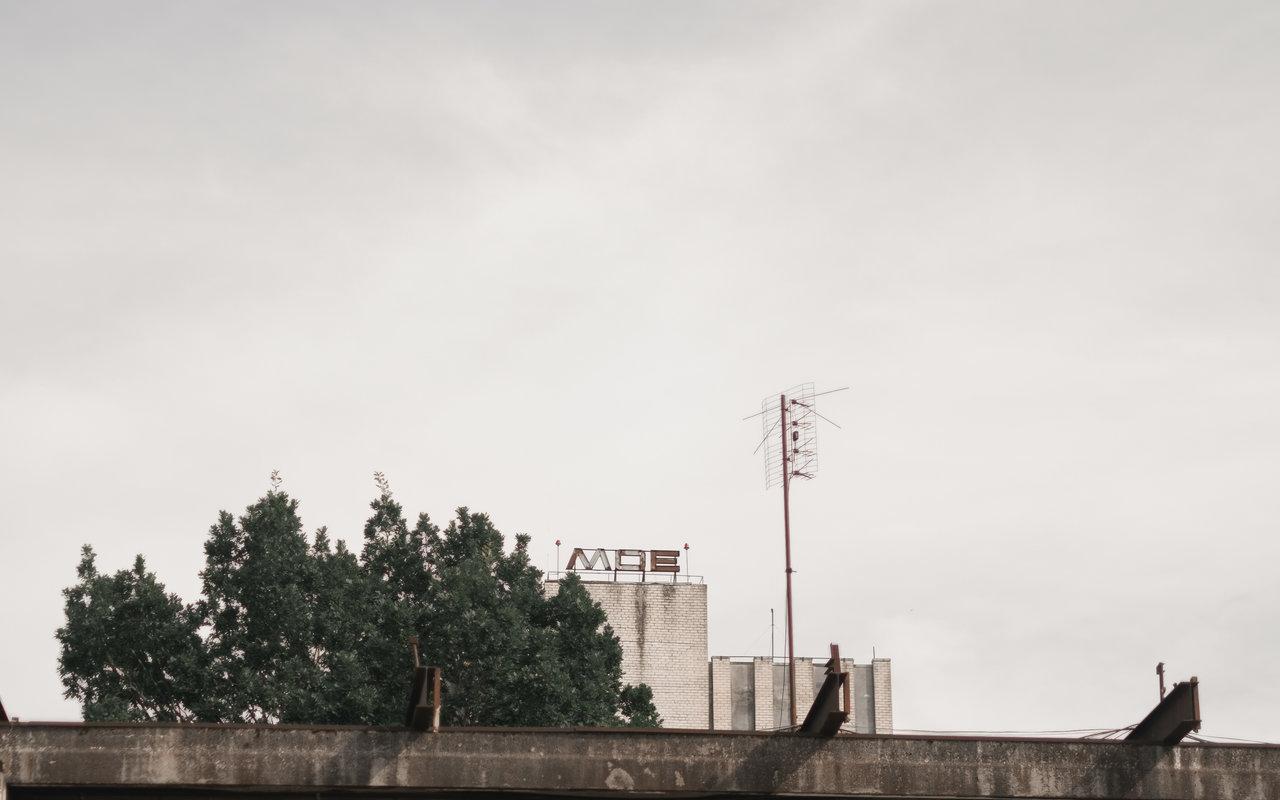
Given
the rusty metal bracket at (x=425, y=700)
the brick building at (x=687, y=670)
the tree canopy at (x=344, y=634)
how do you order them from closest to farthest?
the rusty metal bracket at (x=425, y=700) < the tree canopy at (x=344, y=634) < the brick building at (x=687, y=670)

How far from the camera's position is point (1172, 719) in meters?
19.6

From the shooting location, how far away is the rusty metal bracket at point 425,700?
62.2 ft

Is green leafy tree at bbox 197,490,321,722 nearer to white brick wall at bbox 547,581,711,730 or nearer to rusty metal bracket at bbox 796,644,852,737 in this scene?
white brick wall at bbox 547,581,711,730

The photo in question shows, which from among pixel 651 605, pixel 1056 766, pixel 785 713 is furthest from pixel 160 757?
pixel 785 713

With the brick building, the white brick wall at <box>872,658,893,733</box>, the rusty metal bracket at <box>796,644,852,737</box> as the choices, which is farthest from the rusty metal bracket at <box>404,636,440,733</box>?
the white brick wall at <box>872,658,893,733</box>

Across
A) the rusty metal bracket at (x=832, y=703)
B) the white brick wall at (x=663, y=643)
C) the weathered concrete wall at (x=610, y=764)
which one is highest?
the white brick wall at (x=663, y=643)

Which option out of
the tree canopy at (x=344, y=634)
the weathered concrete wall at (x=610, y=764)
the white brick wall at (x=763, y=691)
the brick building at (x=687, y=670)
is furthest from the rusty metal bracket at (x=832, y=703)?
the white brick wall at (x=763, y=691)

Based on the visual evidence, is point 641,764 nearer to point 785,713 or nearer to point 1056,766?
point 1056,766

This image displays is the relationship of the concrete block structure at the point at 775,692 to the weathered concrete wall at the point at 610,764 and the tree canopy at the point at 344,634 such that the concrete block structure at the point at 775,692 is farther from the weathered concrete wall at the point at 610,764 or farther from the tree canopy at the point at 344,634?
the weathered concrete wall at the point at 610,764

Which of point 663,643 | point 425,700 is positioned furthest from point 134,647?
point 425,700

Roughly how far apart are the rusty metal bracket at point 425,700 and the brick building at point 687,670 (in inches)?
1999

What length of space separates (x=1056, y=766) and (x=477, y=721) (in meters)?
27.3

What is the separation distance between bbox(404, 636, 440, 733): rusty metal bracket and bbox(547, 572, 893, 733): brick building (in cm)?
5077

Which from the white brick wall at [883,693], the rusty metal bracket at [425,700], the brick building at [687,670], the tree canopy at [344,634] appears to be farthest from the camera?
the white brick wall at [883,693]
